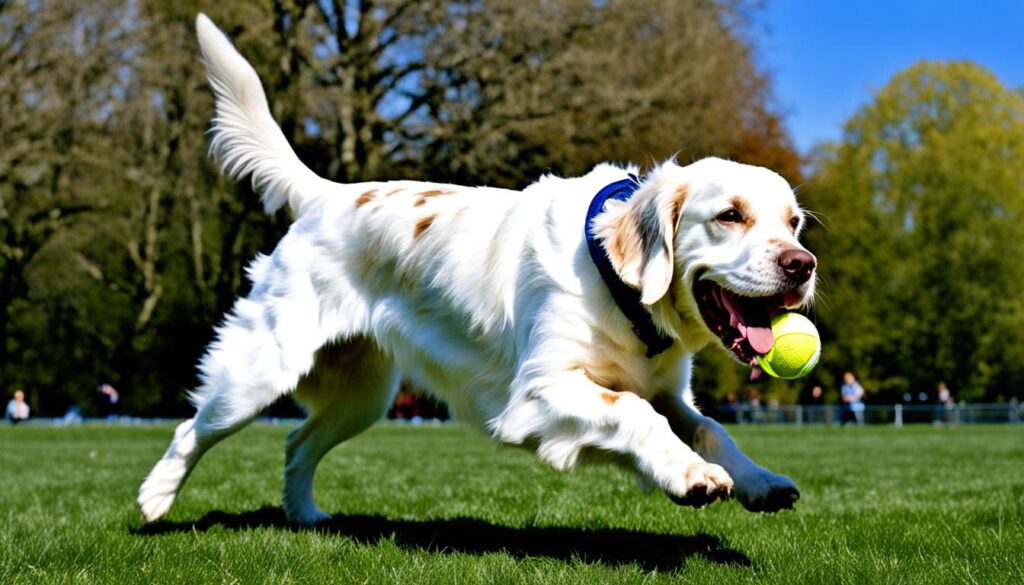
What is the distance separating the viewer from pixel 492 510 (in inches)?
261

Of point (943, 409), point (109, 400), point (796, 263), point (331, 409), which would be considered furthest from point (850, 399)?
point (796, 263)

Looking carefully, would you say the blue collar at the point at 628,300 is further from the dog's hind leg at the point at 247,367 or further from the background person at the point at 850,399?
the background person at the point at 850,399

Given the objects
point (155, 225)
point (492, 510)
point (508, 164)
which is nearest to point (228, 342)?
point (492, 510)

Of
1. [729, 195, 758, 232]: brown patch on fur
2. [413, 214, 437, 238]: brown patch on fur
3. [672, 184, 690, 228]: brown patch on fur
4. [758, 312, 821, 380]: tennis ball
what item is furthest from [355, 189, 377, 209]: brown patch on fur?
[758, 312, 821, 380]: tennis ball

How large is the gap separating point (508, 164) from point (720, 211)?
18.7 m

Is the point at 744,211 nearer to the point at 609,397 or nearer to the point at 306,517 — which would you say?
the point at 609,397

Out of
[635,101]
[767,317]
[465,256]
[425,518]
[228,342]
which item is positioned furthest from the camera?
[635,101]

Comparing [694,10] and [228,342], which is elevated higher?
[694,10]

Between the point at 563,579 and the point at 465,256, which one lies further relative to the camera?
the point at 465,256

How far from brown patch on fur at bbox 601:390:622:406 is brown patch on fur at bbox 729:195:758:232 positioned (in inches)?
32.7

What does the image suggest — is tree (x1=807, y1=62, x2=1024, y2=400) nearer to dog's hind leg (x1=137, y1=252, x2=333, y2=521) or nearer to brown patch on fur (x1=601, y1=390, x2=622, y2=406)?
dog's hind leg (x1=137, y1=252, x2=333, y2=521)

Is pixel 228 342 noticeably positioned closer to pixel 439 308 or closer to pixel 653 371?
pixel 439 308

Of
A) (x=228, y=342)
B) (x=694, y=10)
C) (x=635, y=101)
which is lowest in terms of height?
(x=228, y=342)

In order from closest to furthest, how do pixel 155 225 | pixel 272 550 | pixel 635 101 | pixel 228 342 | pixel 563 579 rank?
pixel 563 579
pixel 272 550
pixel 228 342
pixel 635 101
pixel 155 225
